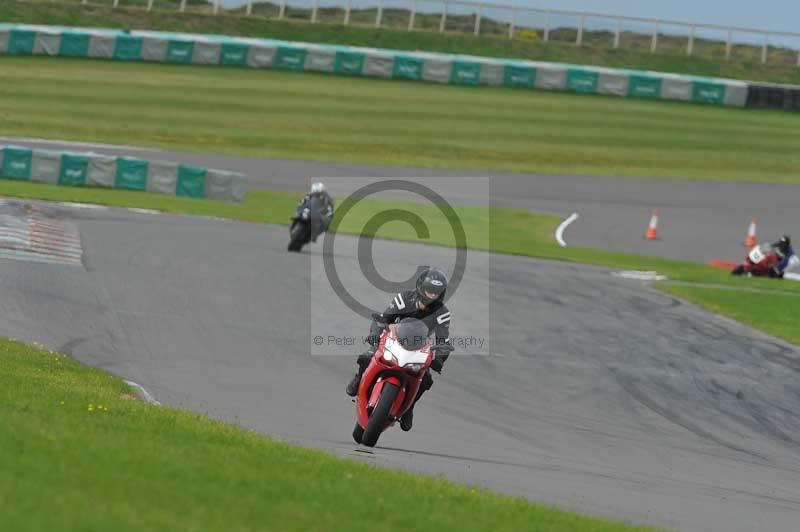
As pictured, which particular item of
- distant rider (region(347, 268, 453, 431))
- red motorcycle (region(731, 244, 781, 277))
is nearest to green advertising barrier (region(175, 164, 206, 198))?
red motorcycle (region(731, 244, 781, 277))

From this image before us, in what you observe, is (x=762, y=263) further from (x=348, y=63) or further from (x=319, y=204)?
(x=348, y=63)

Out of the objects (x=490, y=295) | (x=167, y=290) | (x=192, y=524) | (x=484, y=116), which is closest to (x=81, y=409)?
(x=192, y=524)

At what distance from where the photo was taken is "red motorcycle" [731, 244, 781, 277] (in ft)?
101

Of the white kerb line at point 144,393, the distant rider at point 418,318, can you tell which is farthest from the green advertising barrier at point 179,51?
the distant rider at point 418,318

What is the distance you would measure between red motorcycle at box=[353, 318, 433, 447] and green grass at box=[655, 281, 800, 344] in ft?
37.7

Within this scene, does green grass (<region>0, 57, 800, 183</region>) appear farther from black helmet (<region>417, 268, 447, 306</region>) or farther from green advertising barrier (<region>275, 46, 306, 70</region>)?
black helmet (<region>417, 268, 447, 306</region>)

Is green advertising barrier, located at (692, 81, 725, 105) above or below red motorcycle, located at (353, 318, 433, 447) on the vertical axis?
above

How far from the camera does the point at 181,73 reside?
5691 cm

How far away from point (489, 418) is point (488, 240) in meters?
21.0

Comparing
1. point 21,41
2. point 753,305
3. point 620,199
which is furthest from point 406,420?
point 21,41

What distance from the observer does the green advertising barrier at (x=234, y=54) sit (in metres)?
58.1

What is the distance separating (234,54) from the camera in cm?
5822

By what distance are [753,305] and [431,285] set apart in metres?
15.2

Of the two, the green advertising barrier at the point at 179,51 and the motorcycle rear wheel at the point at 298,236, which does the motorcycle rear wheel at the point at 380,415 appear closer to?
the motorcycle rear wheel at the point at 298,236
